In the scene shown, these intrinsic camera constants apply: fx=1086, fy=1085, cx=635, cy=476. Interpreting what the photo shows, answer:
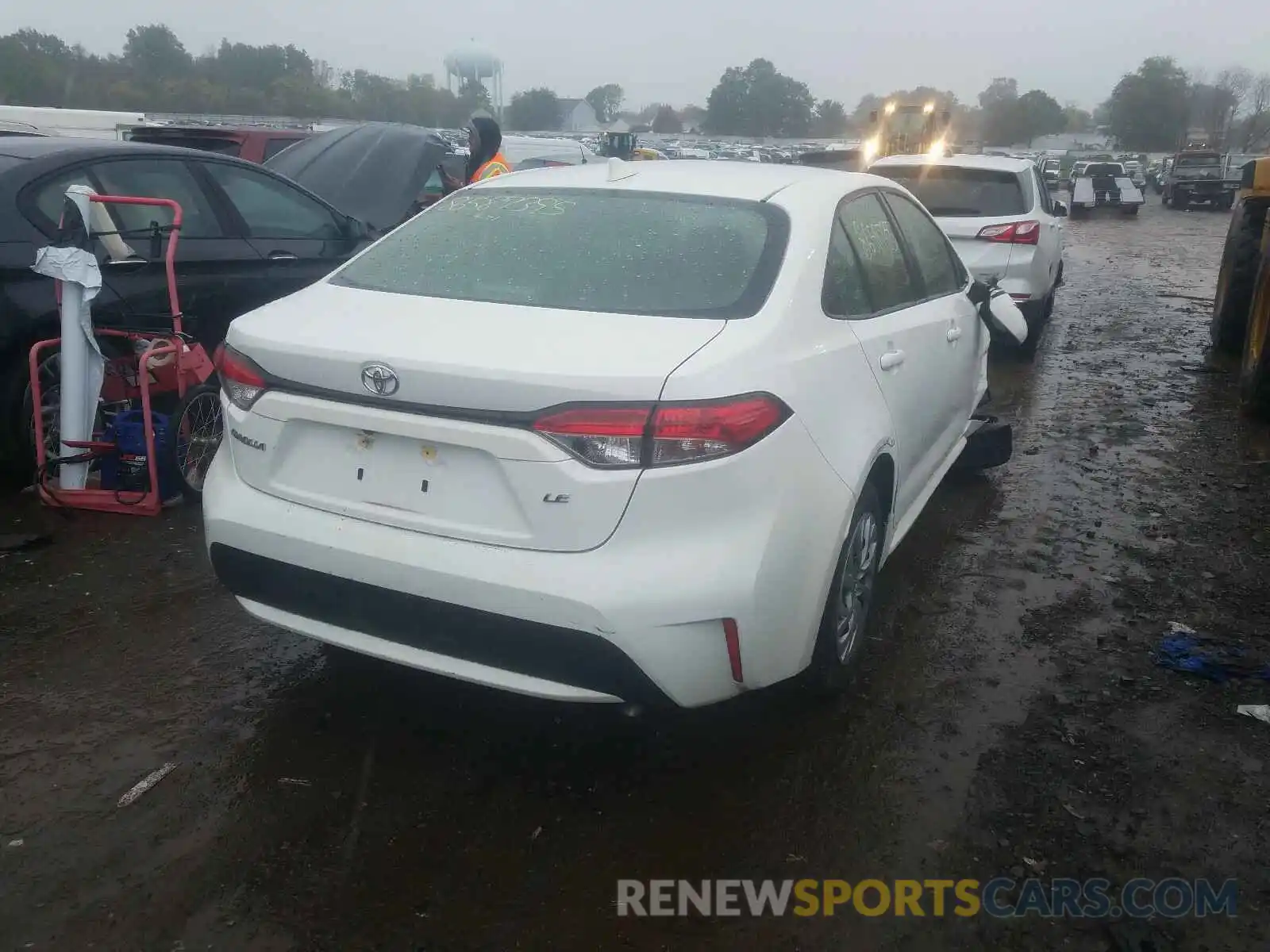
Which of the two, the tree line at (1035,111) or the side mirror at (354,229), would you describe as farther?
the tree line at (1035,111)

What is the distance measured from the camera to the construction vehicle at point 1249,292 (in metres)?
7.06

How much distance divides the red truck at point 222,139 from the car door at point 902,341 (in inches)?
347

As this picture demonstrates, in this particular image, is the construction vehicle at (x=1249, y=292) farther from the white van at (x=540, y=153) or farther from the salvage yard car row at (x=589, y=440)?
the white van at (x=540, y=153)

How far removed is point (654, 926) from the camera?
2.51 metres

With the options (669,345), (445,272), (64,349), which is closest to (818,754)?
(669,345)

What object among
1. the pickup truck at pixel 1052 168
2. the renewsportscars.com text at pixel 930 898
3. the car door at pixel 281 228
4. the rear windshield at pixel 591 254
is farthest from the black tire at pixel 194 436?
the pickup truck at pixel 1052 168

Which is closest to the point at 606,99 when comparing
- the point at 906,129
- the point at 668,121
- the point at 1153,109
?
the point at 668,121

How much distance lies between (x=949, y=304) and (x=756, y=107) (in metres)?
83.5

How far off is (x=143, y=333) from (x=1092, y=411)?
19.2ft

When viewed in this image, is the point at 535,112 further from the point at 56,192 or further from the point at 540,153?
the point at 56,192

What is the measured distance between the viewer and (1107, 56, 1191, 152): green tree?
7525 cm

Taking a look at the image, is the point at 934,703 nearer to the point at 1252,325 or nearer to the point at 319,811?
the point at 319,811

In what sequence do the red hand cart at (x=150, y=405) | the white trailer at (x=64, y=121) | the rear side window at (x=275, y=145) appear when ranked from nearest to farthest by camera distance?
the red hand cart at (x=150, y=405)
the rear side window at (x=275, y=145)
the white trailer at (x=64, y=121)

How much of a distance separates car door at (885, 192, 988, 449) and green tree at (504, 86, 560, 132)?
230 feet
